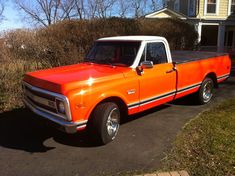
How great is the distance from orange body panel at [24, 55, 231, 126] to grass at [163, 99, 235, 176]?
924 mm

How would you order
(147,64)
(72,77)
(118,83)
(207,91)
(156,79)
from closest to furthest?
(72,77)
(118,83)
(147,64)
(156,79)
(207,91)

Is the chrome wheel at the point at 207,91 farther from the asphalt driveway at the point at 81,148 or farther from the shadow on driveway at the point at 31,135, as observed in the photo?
the shadow on driveway at the point at 31,135

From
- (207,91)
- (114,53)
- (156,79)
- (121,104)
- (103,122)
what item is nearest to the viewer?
(103,122)

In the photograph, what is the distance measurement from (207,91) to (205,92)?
4.7 inches

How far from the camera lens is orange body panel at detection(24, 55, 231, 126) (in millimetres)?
4867

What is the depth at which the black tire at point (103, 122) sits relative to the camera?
16.8 feet

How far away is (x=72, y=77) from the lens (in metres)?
5.26

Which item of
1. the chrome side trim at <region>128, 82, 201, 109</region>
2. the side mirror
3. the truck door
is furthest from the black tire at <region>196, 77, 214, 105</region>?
the side mirror

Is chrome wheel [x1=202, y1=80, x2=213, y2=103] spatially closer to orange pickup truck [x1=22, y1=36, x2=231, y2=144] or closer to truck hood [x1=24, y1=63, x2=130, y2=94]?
orange pickup truck [x1=22, y1=36, x2=231, y2=144]

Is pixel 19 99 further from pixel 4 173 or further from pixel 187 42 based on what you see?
pixel 187 42

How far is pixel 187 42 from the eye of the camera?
16406 millimetres

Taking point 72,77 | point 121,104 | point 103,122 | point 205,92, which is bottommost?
point 205,92

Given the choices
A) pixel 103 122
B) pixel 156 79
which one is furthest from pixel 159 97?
pixel 103 122

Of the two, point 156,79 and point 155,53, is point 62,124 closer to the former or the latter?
point 156,79
